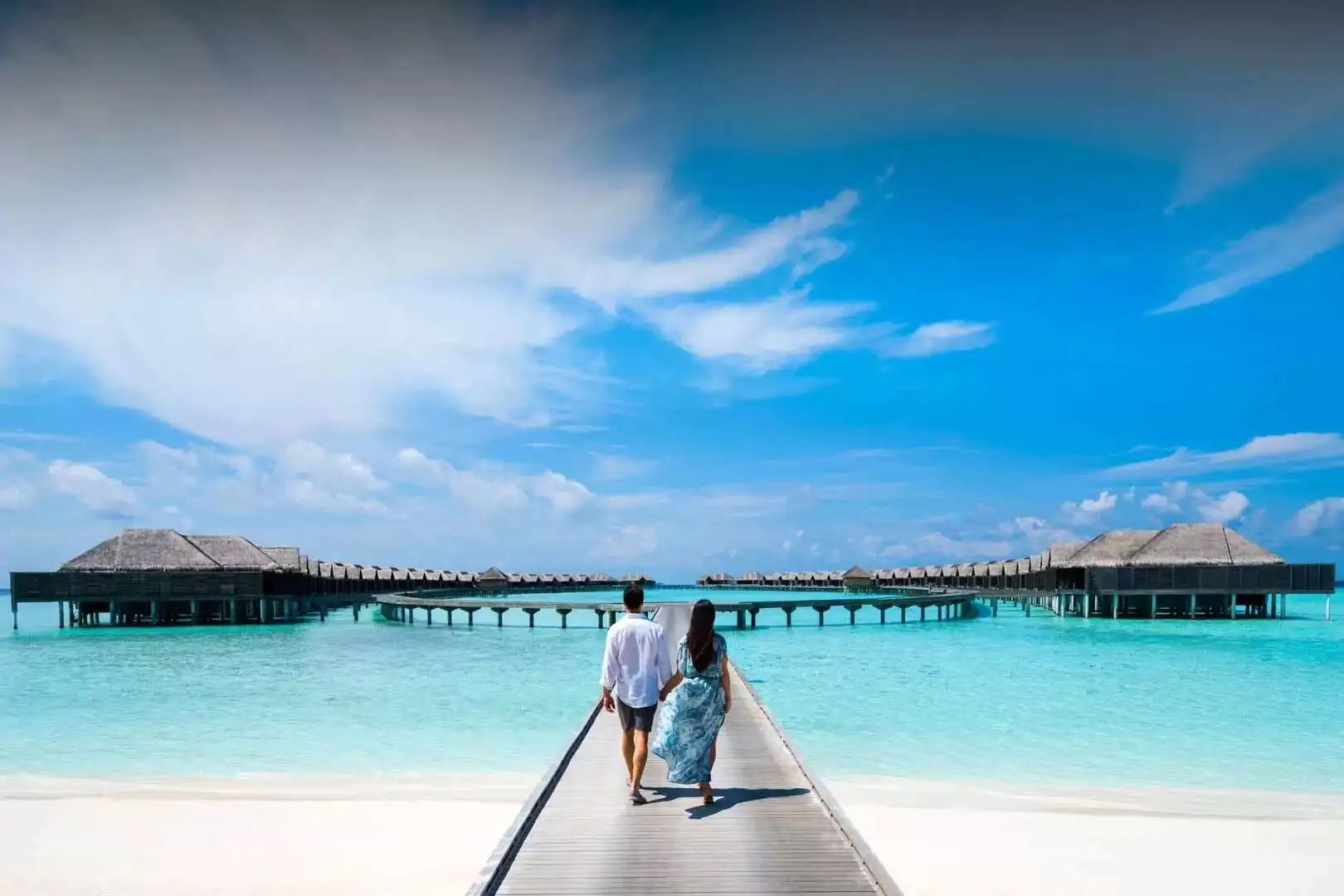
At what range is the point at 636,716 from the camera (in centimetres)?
666

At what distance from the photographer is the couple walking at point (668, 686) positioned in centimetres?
655

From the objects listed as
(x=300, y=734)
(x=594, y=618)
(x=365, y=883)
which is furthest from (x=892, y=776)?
(x=594, y=618)

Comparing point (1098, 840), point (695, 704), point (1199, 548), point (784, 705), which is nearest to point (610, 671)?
point (695, 704)

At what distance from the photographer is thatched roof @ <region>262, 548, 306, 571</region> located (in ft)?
173

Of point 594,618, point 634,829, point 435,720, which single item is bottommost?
point 594,618

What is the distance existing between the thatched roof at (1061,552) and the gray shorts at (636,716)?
4562 cm

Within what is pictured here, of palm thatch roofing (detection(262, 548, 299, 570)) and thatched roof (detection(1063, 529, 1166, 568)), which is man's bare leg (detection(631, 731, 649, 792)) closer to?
thatched roof (detection(1063, 529, 1166, 568))

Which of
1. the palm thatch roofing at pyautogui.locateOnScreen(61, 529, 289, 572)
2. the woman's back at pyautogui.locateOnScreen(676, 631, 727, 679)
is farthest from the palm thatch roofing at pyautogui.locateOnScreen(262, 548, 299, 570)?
the woman's back at pyautogui.locateOnScreen(676, 631, 727, 679)

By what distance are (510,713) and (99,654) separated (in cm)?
2064

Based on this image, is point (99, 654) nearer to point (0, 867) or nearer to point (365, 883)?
point (0, 867)

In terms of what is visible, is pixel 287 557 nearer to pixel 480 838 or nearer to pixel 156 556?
pixel 156 556

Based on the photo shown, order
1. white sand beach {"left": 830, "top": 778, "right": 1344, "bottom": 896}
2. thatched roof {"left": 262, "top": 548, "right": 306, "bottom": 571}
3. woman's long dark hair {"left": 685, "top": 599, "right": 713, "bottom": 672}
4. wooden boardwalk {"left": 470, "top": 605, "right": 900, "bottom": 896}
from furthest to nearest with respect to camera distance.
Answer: thatched roof {"left": 262, "top": 548, "right": 306, "bottom": 571} → white sand beach {"left": 830, "top": 778, "right": 1344, "bottom": 896} → woman's long dark hair {"left": 685, "top": 599, "right": 713, "bottom": 672} → wooden boardwalk {"left": 470, "top": 605, "right": 900, "bottom": 896}

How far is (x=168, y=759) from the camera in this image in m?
14.9

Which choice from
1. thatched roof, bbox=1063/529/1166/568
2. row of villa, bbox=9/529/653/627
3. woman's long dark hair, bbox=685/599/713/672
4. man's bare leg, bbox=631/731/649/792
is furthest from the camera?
thatched roof, bbox=1063/529/1166/568
